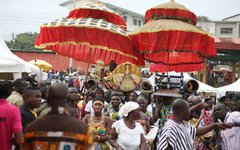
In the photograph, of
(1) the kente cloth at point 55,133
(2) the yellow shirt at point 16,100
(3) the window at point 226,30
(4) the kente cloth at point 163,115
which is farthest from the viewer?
(3) the window at point 226,30

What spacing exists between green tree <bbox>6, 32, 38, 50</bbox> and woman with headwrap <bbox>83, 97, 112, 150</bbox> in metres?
52.2

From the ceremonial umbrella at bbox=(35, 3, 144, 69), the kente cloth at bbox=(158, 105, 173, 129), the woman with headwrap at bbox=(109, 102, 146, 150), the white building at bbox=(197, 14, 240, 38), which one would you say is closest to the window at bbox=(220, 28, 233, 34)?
the white building at bbox=(197, 14, 240, 38)

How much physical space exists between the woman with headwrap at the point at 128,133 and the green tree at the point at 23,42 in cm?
5306

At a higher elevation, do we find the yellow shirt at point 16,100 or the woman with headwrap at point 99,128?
the yellow shirt at point 16,100

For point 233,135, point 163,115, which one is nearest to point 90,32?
point 163,115

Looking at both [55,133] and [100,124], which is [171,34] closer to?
[100,124]

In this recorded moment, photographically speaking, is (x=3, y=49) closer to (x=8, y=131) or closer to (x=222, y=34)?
(x=8, y=131)

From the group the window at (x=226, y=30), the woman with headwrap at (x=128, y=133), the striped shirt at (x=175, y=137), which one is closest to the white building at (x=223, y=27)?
the window at (x=226, y=30)

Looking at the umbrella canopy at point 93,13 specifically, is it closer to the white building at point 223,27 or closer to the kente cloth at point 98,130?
the kente cloth at point 98,130

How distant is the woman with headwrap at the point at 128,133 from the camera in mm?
6148

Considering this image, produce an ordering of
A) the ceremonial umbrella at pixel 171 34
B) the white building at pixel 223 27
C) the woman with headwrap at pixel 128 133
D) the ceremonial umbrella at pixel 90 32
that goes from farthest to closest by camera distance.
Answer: the white building at pixel 223 27, the ceremonial umbrella at pixel 171 34, the ceremonial umbrella at pixel 90 32, the woman with headwrap at pixel 128 133

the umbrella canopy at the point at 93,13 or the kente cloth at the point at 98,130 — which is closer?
the kente cloth at the point at 98,130

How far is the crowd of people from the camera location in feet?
11.4

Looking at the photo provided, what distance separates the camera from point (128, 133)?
6.17 m
